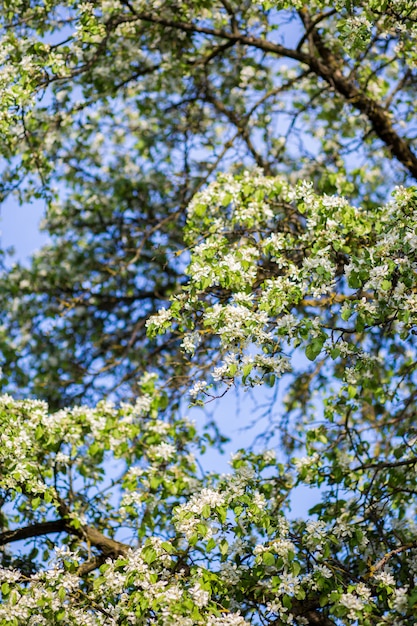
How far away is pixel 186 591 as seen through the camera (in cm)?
496

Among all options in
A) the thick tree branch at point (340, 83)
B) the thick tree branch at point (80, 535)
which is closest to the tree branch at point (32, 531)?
the thick tree branch at point (80, 535)

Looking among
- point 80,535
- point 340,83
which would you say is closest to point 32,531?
point 80,535

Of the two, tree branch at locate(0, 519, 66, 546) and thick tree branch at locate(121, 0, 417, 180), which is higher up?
thick tree branch at locate(121, 0, 417, 180)

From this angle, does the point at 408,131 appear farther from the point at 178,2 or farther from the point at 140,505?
the point at 140,505

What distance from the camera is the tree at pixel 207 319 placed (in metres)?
5.14

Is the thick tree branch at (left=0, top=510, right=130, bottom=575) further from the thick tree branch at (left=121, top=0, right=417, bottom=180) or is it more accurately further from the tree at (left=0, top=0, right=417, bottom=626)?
the thick tree branch at (left=121, top=0, right=417, bottom=180)

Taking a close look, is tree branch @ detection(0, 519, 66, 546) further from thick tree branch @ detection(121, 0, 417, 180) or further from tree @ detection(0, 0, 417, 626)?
thick tree branch @ detection(121, 0, 417, 180)

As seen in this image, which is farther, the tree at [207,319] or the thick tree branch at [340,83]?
the thick tree branch at [340,83]

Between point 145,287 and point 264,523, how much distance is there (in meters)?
5.97

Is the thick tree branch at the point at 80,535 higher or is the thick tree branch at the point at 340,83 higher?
the thick tree branch at the point at 340,83

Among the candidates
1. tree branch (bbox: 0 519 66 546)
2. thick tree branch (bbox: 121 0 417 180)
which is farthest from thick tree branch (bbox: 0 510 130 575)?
thick tree branch (bbox: 121 0 417 180)

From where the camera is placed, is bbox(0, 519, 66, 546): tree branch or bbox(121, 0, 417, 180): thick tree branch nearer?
bbox(0, 519, 66, 546): tree branch

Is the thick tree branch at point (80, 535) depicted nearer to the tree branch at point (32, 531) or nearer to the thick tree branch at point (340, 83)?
the tree branch at point (32, 531)

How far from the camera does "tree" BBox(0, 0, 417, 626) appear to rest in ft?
16.9
